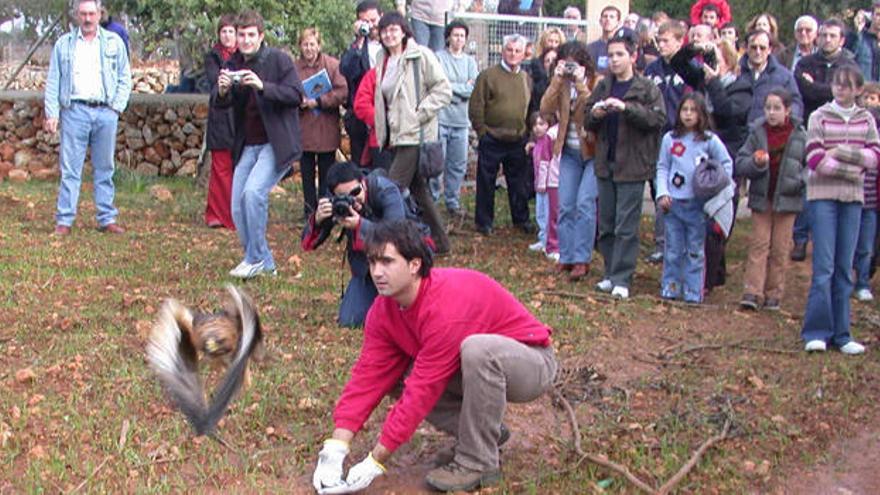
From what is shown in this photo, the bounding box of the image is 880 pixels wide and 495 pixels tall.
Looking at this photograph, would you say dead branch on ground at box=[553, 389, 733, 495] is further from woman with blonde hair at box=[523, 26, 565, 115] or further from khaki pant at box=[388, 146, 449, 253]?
woman with blonde hair at box=[523, 26, 565, 115]

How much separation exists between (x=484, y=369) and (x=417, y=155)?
15.9 ft

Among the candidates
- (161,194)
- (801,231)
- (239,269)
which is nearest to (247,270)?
(239,269)

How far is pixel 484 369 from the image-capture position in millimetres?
4621

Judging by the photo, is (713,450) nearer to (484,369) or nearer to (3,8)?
(484,369)

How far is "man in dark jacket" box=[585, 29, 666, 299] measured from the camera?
27.5ft

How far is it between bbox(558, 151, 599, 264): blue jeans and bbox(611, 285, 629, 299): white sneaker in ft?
1.90

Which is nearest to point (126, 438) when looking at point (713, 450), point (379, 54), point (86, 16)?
point (713, 450)

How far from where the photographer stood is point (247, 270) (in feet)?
27.7

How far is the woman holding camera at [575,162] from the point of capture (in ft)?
29.2

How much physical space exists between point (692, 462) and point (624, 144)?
375 centimetres

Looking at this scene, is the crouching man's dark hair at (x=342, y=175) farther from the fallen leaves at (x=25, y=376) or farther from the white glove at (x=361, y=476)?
the white glove at (x=361, y=476)

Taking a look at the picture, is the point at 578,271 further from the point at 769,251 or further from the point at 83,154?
the point at 83,154

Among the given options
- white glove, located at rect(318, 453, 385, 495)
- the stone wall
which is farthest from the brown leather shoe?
the stone wall

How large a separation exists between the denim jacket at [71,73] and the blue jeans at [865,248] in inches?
241
